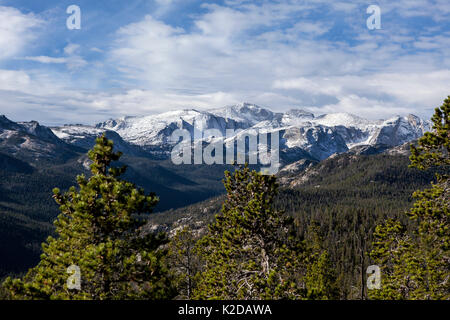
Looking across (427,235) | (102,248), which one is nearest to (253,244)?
(102,248)

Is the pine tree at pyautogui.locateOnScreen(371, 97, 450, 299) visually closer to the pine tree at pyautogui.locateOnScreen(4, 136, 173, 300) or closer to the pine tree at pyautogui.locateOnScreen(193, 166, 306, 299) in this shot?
the pine tree at pyautogui.locateOnScreen(193, 166, 306, 299)

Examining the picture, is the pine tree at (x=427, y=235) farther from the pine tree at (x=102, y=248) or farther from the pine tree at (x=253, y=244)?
the pine tree at (x=102, y=248)

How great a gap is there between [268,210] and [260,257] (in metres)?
3.48

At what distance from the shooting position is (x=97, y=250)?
18.3 m

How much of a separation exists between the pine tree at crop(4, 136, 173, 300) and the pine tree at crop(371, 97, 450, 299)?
1528 cm

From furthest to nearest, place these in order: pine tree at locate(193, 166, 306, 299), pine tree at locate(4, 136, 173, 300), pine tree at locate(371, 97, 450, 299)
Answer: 1. pine tree at locate(193, 166, 306, 299)
2. pine tree at locate(371, 97, 450, 299)
3. pine tree at locate(4, 136, 173, 300)

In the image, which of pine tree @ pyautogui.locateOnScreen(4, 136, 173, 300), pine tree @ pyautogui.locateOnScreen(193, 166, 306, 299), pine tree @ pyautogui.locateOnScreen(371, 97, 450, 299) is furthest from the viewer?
pine tree @ pyautogui.locateOnScreen(193, 166, 306, 299)

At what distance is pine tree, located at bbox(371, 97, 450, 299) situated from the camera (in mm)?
21562

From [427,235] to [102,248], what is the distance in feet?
68.2

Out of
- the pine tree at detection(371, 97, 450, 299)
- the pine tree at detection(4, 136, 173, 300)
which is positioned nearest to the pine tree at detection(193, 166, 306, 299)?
the pine tree at detection(4, 136, 173, 300)

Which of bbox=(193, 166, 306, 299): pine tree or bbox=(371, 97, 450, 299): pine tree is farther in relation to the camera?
bbox=(193, 166, 306, 299): pine tree

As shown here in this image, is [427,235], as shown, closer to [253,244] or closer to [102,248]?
[253,244]
